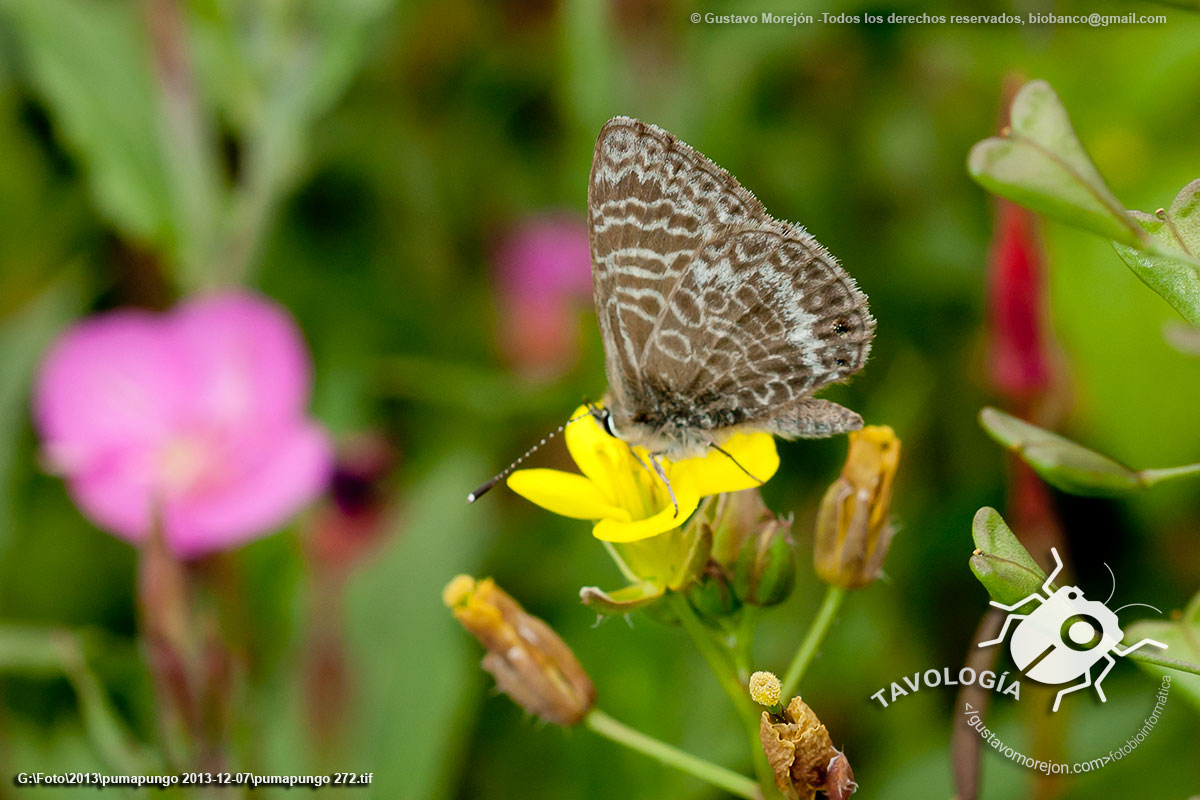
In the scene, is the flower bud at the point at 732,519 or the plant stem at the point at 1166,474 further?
the flower bud at the point at 732,519

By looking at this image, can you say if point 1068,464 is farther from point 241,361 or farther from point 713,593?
point 241,361

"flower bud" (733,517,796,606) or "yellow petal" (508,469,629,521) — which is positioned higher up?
"yellow petal" (508,469,629,521)

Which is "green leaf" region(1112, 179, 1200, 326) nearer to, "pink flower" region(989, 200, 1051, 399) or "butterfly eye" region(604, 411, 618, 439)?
"butterfly eye" region(604, 411, 618, 439)

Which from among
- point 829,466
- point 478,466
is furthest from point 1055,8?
point 478,466

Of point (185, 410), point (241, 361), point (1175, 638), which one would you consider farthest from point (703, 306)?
point (185, 410)

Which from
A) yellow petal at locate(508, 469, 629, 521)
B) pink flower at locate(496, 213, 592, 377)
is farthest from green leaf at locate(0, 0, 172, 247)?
yellow petal at locate(508, 469, 629, 521)

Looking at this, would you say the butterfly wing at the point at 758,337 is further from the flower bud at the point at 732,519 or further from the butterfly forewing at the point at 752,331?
the flower bud at the point at 732,519

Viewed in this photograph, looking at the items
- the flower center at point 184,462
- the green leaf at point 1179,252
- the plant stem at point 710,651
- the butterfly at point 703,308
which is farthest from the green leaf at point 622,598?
the flower center at point 184,462
